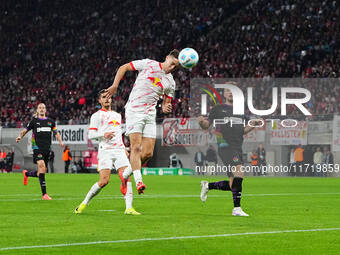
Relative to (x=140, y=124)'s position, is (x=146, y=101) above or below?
above

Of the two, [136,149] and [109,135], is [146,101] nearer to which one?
[136,149]

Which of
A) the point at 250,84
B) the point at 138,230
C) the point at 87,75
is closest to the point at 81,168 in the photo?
the point at 87,75

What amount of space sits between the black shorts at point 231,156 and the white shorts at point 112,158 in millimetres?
1740

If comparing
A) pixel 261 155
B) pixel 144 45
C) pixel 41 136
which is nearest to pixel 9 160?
pixel 144 45

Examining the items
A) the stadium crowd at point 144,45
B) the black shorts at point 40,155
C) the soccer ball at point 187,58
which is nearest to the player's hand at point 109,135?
the soccer ball at point 187,58

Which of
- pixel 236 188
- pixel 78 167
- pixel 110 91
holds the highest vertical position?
pixel 110 91

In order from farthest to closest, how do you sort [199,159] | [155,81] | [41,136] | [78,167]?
[78,167], [199,159], [41,136], [155,81]

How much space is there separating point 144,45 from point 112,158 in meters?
37.7

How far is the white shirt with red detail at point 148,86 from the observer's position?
451 inches

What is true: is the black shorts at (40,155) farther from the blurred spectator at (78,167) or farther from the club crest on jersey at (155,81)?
the blurred spectator at (78,167)

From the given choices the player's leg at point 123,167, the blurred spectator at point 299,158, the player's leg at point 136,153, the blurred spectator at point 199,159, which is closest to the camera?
the player's leg at point 136,153

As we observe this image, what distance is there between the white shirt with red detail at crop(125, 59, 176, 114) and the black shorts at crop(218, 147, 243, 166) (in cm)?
149

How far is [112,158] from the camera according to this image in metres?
12.3

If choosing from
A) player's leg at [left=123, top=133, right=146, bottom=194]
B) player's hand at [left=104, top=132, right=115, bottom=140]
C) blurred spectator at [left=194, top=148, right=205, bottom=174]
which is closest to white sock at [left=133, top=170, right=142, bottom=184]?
player's leg at [left=123, top=133, right=146, bottom=194]
